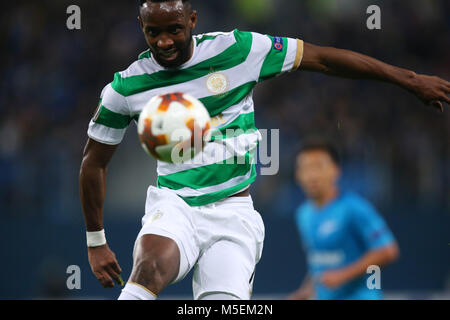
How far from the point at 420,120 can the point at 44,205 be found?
491cm

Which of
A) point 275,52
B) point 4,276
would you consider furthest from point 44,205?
point 275,52

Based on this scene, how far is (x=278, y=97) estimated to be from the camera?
9516 millimetres

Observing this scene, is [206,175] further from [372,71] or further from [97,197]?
[372,71]

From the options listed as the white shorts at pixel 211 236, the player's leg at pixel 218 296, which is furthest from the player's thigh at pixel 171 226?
the player's leg at pixel 218 296

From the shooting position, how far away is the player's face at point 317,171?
17.1 feet

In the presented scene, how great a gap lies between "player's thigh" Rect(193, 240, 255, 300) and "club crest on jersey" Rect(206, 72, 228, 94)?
33.4 inches

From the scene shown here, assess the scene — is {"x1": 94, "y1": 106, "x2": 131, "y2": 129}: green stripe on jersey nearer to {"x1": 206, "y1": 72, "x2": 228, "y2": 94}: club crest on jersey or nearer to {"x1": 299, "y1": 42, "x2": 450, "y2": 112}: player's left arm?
{"x1": 206, "y1": 72, "x2": 228, "y2": 94}: club crest on jersey

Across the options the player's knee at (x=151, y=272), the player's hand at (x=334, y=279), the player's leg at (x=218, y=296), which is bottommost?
the player's hand at (x=334, y=279)

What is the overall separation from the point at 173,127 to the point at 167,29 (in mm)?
620

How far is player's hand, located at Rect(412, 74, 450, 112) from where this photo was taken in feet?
12.7

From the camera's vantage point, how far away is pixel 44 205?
26.6ft

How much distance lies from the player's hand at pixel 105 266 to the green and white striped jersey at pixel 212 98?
0.54 meters

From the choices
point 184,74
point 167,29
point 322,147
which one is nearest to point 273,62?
point 184,74

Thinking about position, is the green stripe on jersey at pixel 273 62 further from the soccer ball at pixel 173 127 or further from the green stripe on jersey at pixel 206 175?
the soccer ball at pixel 173 127
